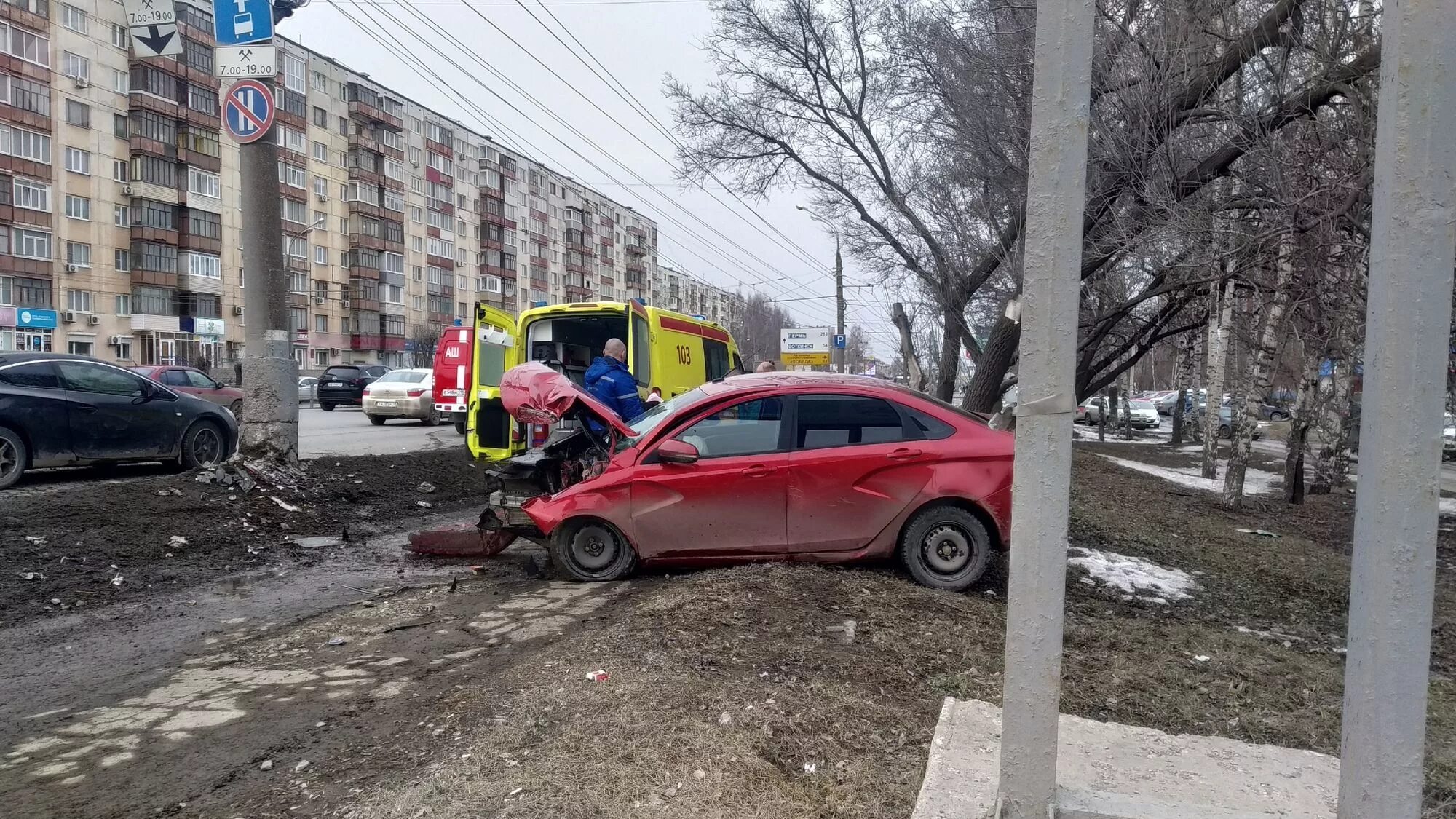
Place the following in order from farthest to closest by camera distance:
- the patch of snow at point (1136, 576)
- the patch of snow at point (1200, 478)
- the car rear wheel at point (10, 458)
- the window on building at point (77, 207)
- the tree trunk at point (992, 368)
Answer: the window on building at point (77, 207)
the patch of snow at point (1200, 478)
the tree trunk at point (992, 368)
the car rear wheel at point (10, 458)
the patch of snow at point (1136, 576)

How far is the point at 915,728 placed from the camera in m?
3.88

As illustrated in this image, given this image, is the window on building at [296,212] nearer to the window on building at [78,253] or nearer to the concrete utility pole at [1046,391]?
the window on building at [78,253]

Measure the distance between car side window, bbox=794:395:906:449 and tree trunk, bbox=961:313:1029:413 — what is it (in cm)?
688

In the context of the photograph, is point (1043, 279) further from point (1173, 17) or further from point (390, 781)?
point (1173, 17)

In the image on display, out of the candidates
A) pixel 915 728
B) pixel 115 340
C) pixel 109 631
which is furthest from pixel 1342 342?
pixel 115 340

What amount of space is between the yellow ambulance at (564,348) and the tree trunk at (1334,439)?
10.4 meters

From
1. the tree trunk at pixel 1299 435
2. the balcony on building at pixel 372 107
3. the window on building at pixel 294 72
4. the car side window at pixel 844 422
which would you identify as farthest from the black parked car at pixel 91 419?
the balcony on building at pixel 372 107

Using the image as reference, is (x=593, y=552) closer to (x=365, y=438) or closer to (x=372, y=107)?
(x=365, y=438)

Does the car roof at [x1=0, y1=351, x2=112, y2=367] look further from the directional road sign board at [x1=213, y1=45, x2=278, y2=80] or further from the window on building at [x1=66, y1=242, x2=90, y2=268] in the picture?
the window on building at [x1=66, y1=242, x2=90, y2=268]

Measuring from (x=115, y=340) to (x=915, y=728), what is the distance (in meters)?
55.5

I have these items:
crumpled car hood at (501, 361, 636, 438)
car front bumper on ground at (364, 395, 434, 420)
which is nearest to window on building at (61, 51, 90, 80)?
car front bumper on ground at (364, 395, 434, 420)

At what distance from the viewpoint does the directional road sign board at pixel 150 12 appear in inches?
381

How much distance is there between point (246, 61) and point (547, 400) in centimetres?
575

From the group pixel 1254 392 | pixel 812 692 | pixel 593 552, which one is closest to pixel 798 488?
pixel 593 552
